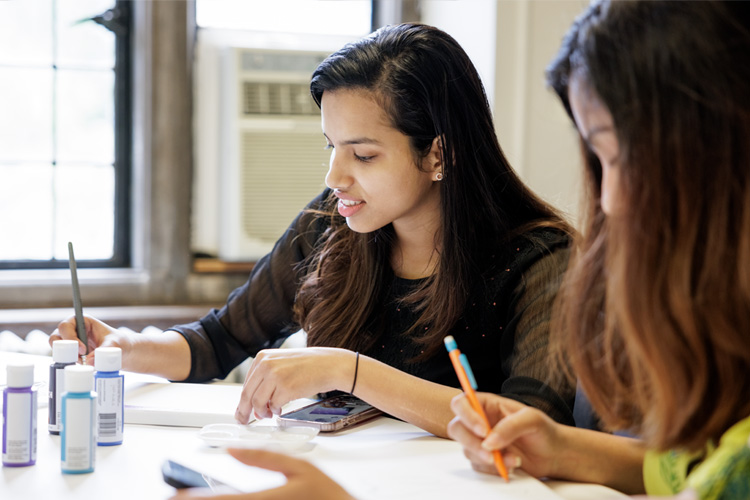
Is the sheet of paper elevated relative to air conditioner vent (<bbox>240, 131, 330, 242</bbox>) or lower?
lower

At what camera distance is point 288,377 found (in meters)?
1.15

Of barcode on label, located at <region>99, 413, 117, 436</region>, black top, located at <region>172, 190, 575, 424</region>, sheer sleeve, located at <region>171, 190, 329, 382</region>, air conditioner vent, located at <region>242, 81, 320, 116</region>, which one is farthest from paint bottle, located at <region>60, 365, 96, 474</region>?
air conditioner vent, located at <region>242, 81, 320, 116</region>

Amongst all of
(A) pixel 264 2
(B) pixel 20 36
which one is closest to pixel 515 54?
(A) pixel 264 2

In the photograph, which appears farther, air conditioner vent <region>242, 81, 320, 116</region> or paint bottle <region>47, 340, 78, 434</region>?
air conditioner vent <region>242, 81, 320, 116</region>

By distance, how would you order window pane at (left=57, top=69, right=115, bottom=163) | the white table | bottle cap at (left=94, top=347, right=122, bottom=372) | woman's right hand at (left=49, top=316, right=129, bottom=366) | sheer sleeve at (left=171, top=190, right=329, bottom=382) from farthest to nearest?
window pane at (left=57, top=69, right=115, bottom=163)
sheer sleeve at (left=171, top=190, right=329, bottom=382)
woman's right hand at (left=49, top=316, right=129, bottom=366)
bottle cap at (left=94, top=347, right=122, bottom=372)
the white table

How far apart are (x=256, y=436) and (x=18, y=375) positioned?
1.02ft

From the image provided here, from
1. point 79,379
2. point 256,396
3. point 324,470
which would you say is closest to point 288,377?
point 256,396

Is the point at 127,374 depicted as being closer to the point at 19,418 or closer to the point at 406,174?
the point at 19,418

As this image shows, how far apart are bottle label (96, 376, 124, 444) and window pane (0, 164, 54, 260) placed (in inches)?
64.5

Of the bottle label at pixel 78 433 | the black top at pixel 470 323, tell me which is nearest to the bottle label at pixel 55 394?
the bottle label at pixel 78 433

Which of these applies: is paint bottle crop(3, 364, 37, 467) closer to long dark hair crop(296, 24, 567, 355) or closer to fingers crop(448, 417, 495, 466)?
fingers crop(448, 417, 495, 466)

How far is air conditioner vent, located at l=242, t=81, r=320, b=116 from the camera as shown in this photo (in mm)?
2580

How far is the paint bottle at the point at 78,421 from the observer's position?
3.07 feet

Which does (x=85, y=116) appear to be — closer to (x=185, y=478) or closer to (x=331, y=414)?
(x=331, y=414)
